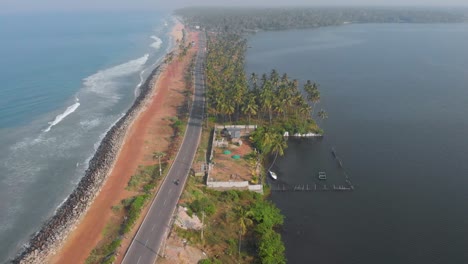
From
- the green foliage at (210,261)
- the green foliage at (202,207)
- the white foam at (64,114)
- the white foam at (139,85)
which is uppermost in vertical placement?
the white foam at (139,85)

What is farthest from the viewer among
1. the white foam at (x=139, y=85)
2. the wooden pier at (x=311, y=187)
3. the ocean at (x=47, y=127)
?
the white foam at (x=139, y=85)

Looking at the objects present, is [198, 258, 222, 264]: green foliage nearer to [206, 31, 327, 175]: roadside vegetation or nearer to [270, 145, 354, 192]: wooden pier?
[270, 145, 354, 192]: wooden pier

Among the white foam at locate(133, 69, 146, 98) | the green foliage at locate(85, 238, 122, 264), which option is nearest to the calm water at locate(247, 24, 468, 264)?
the green foliage at locate(85, 238, 122, 264)

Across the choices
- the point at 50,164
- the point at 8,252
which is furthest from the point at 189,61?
the point at 8,252

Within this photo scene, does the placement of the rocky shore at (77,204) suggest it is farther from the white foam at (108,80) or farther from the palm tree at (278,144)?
the white foam at (108,80)

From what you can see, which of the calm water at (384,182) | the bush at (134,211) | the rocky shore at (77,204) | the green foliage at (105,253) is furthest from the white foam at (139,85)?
the green foliage at (105,253)

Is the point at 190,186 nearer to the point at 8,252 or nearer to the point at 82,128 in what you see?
the point at 8,252
